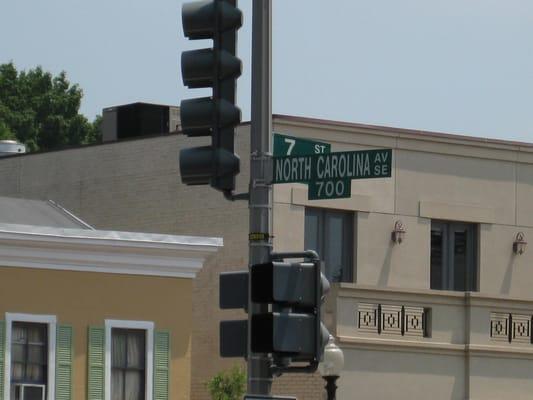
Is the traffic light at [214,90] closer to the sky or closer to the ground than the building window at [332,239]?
closer to the sky

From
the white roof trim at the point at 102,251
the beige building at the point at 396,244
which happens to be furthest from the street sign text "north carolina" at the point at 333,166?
the beige building at the point at 396,244

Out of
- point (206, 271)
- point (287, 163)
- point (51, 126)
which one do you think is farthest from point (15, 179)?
point (51, 126)

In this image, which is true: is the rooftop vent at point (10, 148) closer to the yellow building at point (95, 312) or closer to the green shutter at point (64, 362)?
the yellow building at point (95, 312)

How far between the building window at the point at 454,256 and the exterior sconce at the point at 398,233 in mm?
931

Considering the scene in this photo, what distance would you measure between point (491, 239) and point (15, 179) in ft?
35.9

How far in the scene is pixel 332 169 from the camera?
553 inches

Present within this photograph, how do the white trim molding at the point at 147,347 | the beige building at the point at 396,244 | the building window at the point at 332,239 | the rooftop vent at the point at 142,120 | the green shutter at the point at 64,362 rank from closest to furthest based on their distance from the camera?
1. the green shutter at the point at 64,362
2. the white trim molding at the point at 147,347
3. the beige building at the point at 396,244
4. the building window at the point at 332,239
5. the rooftop vent at the point at 142,120

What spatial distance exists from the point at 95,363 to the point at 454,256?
866cm

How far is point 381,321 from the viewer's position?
32.0 metres

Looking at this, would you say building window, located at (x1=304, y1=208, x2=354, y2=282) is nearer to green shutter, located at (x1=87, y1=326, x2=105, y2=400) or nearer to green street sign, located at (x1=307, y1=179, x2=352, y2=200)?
green shutter, located at (x1=87, y1=326, x2=105, y2=400)

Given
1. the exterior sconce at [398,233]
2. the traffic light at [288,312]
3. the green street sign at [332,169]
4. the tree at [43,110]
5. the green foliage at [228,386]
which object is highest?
the tree at [43,110]

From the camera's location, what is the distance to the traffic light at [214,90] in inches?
540

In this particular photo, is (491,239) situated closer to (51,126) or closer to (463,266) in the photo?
(463,266)

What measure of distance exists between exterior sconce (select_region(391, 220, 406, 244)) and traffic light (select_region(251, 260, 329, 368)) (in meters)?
19.4
